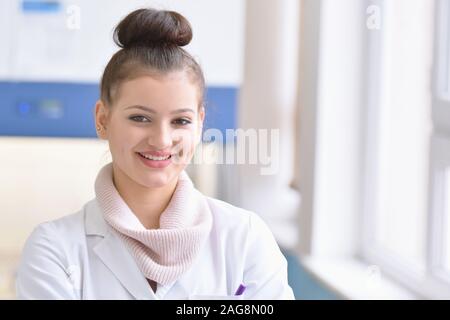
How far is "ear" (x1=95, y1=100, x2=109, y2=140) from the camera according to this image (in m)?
0.86

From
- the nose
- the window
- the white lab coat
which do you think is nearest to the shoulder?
the white lab coat

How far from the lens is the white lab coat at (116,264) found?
83cm

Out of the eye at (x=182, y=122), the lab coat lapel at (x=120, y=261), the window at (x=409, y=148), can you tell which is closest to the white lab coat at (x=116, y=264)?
the lab coat lapel at (x=120, y=261)

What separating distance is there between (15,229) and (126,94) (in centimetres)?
37

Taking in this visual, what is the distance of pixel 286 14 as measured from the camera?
4.06ft

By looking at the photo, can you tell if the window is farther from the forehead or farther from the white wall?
the forehead

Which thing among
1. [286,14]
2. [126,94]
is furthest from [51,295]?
[286,14]

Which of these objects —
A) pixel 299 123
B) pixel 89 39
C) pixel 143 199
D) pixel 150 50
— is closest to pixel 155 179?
pixel 143 199

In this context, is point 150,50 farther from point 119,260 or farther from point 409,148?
point 409,148

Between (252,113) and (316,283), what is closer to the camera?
(252,113)

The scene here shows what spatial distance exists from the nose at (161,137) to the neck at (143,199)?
52 millimetres

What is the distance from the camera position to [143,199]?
86 centimetres

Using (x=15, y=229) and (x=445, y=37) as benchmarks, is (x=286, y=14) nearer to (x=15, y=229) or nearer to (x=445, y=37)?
(x=445, y=37)

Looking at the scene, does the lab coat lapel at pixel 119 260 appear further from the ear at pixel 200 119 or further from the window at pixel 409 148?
the window at pixel 409 148
